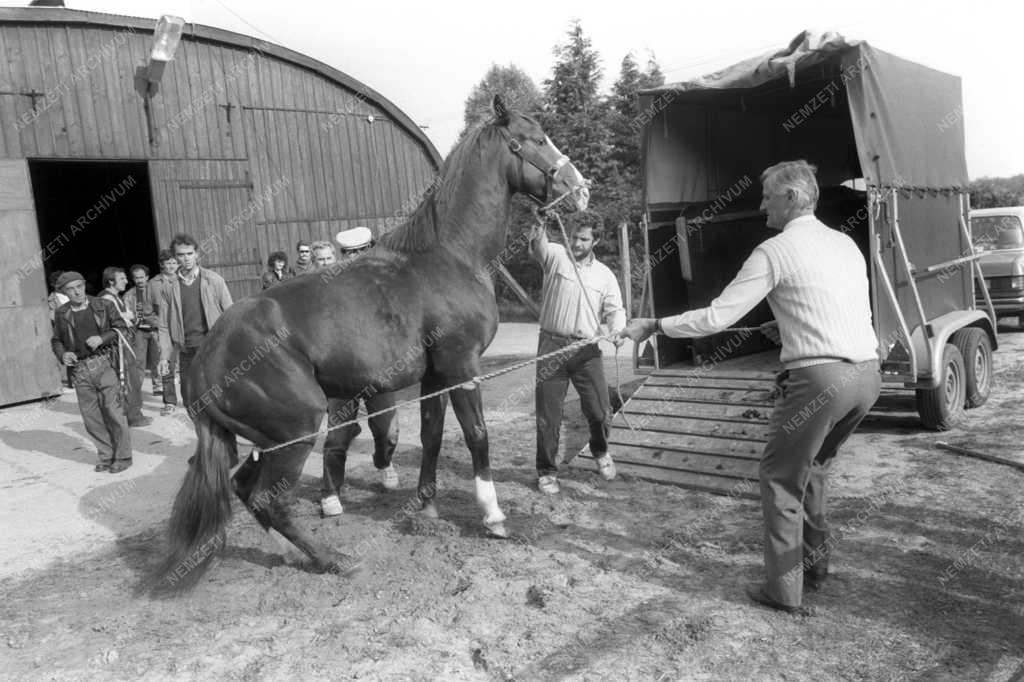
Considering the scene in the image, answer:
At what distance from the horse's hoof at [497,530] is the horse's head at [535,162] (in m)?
1.78

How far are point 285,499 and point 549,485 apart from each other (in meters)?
1.79

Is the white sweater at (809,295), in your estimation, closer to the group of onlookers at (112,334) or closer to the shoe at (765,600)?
the shoe at (765,600)

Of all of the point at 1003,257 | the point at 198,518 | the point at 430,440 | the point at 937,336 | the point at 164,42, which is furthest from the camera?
the point at 1003,257

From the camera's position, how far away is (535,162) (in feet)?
12.8

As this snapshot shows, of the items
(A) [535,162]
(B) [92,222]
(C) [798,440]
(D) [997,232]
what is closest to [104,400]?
(A) [535,162]

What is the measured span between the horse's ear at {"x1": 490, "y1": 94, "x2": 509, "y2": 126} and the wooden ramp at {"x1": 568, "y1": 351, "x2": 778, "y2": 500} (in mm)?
2093

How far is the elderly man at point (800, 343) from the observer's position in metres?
2.86

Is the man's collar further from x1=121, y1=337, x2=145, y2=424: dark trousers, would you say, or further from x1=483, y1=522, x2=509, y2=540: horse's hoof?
x1=121, y1=337, x2=145, y2=424: dark trousers

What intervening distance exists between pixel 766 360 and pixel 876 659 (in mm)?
4074

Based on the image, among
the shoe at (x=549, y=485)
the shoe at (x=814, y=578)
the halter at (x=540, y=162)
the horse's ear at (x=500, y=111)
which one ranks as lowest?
the shoe at (x=814, y=578)

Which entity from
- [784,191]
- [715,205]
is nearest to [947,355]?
[715,205]

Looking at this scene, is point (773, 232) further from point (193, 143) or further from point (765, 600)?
point (193, 143)

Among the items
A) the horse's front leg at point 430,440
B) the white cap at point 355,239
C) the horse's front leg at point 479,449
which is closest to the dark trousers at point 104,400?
the white cap at point 355,239

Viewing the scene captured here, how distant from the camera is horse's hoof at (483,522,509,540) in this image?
388 cm
